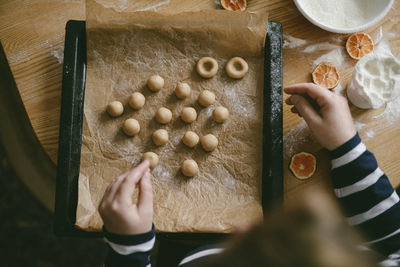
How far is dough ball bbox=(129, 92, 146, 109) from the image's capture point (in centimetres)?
112

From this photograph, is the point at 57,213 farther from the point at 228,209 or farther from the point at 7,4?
the point at 7,4

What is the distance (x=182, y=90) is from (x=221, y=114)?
150 millimetres

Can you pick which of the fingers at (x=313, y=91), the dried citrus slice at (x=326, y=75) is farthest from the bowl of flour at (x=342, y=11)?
the fingers at (x=313, y=91)

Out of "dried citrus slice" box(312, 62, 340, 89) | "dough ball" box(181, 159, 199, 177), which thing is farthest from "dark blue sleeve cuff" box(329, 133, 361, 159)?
"dough ball" box(181, 159, 199, 177)

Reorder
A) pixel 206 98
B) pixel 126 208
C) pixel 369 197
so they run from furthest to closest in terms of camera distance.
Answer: pixel 206 98
pixel 369 197
pixel 126 208

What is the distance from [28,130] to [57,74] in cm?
38

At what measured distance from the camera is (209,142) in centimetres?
110

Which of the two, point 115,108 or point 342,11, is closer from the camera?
point 115,108

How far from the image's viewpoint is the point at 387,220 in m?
1.03

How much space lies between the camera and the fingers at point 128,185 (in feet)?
2.88

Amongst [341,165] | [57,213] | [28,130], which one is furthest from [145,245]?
[28,130]

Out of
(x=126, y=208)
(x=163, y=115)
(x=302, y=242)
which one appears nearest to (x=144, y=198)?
(x=126, y=208)

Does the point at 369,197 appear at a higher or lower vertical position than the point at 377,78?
lower

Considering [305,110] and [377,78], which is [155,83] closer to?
[305,110]
